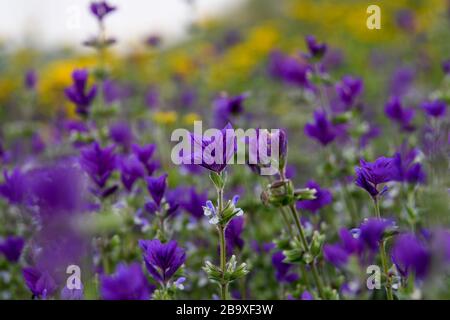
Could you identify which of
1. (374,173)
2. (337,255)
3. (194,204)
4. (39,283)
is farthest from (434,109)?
(39,283)

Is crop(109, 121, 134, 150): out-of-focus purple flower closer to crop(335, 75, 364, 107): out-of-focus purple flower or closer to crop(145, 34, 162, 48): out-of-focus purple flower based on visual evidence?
crop(335, 75, 364, 107): out-of-focus purple flower

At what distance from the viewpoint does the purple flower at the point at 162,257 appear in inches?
69.2

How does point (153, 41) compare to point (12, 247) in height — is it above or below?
above

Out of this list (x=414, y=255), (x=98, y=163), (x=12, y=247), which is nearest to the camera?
(x=414, y=255)

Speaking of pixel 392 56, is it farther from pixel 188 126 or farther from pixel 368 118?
pixel 188 126

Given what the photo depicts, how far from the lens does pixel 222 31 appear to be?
29.8ft

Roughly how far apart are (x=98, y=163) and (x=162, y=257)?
Answer: 578 millimetres

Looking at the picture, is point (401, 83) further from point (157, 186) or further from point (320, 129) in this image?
point (157, 186)

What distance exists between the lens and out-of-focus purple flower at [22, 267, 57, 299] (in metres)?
1.88

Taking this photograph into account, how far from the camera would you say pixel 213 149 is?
5.58 ft

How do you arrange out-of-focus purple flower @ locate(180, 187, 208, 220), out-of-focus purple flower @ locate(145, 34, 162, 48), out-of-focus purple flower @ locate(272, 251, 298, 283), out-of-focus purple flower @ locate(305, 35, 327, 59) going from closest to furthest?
1. out-of-focus purple flower @ locate(272, 251, 298, 283)
2. out-of-focus purple flower @ locate(180, 187, 208, 220)
3. out-of-focus purple flower @ locate(305, 35, 327, 59)
4. out-of-focus purple flower @ locate(145, 34, 162, 48)

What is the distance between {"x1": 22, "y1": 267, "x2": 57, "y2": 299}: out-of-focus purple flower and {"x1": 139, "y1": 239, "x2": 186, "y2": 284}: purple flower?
1.15ft

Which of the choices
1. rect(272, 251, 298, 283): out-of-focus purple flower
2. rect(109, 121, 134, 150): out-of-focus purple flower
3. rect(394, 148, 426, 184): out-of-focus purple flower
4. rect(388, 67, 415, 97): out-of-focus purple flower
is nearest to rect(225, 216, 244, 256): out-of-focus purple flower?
rect(272, 251, 298, 283): out-of-focus purple flower

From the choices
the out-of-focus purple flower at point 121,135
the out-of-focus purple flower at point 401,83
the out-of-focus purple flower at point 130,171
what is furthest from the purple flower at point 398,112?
the out-of-focus purple flower at point 401,83
